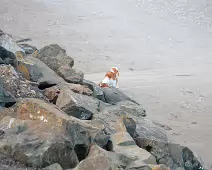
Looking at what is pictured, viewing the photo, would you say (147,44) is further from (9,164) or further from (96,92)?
(9,164)

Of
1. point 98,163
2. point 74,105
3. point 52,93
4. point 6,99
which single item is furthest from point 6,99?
point 98,163

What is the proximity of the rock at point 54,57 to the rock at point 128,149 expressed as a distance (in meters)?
3.07

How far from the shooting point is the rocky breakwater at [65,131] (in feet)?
11.9

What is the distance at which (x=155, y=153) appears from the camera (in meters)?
4.73

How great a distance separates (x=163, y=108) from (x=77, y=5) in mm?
11307

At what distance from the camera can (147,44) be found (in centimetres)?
1420

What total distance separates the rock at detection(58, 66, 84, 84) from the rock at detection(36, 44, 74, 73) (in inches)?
7.3

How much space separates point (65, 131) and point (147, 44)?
10.7 meters

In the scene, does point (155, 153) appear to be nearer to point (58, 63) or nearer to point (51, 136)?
point (51, 136)

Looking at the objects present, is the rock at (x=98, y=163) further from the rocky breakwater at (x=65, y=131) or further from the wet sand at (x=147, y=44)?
the wet sand at (x=147, y=44)

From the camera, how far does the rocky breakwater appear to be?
3.62 metres

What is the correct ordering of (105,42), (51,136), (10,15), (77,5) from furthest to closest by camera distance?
(77,5), (10,15), (105,42), (51,136)

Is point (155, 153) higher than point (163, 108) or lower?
higher

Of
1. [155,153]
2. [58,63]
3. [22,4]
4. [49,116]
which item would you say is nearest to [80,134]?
[49,116]
